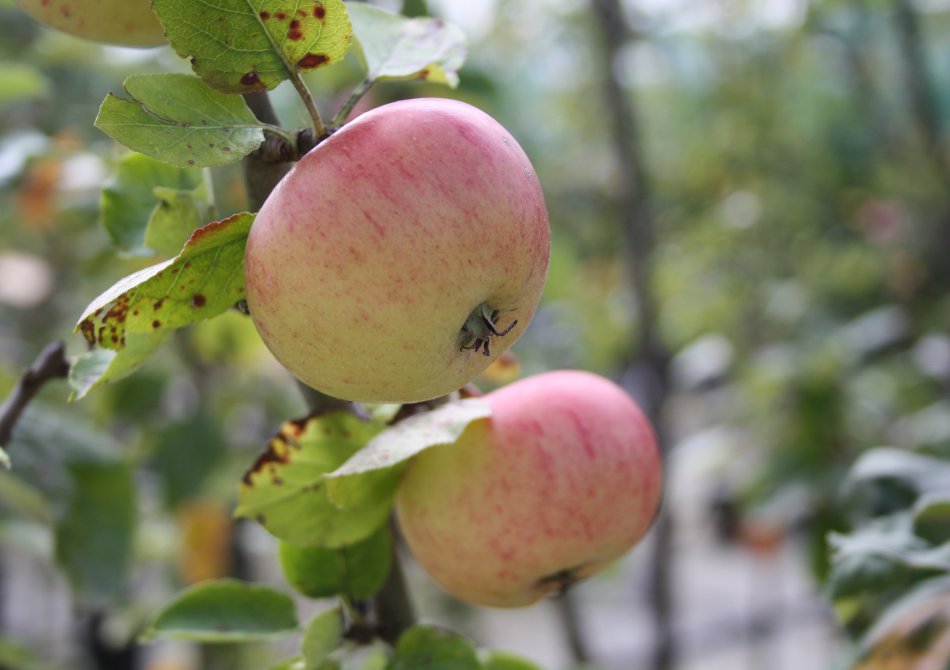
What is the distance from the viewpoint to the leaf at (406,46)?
1.31 feet

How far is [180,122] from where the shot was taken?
12.9 inches

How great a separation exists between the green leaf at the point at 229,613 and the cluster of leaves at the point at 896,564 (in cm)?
29

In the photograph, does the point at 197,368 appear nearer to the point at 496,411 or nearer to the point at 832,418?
the point at 496,411

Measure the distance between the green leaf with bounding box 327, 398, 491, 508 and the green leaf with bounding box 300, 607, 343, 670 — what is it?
54 millimetres

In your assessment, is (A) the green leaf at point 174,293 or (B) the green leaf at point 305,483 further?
(B) the green leaf at point 305,483

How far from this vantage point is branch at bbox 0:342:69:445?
18.5 inches

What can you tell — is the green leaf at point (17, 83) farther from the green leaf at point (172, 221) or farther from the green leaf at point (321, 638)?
the green leaf at point (321, 638)

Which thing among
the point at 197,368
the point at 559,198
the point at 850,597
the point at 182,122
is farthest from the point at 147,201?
the point at 559,198

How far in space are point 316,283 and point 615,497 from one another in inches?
7.4

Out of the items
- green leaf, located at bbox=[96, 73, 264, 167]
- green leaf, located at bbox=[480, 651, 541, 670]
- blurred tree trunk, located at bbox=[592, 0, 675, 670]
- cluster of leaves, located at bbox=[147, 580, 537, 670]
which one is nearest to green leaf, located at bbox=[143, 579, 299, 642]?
cluster of leaves, located at bbox=[147, 580, 537, 670]

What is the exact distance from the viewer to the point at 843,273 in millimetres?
1922

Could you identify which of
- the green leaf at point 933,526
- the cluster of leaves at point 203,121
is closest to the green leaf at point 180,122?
the cluster of leaves at point 203,121

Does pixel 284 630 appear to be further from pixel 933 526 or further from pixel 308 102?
pixel 933 526

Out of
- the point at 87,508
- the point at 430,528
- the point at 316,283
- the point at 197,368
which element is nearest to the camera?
the point at 316,283
